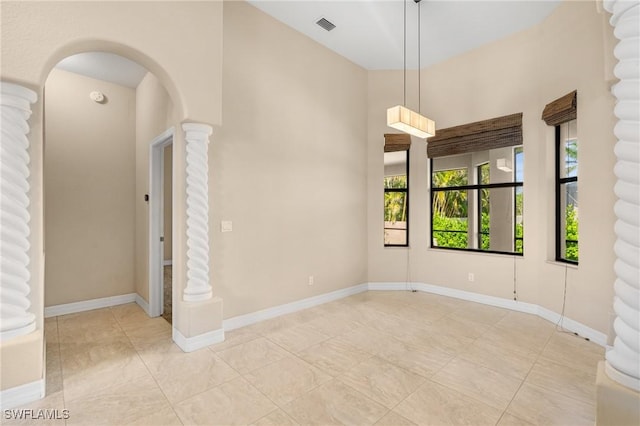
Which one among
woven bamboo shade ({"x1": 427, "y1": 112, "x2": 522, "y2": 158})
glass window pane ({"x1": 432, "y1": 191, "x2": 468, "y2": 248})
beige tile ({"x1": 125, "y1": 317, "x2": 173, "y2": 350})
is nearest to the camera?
beige tile ({"x1": 125, "y1": 317, "x2": 173, "y2": 350})

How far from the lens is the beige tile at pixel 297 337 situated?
10.2 feet

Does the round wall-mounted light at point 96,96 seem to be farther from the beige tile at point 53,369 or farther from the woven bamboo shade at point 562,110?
the woven bamboo shade at point 562,110

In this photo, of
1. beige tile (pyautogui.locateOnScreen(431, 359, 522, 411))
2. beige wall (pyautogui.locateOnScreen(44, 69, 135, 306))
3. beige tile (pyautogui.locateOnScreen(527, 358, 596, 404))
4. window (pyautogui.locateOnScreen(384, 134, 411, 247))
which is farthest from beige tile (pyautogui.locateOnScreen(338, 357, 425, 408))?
beige wall (pyautogui.locateOnScreen(44, 69, 135, 306))

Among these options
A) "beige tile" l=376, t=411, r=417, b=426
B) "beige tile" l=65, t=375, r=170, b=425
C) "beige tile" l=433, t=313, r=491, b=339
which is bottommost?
"beige tile" l=433, t=313, r=491, b=339

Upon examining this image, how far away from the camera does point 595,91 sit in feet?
10.9

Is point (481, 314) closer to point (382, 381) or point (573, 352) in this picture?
point (573, 352)

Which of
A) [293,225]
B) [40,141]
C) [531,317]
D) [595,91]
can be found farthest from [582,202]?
[40,141]

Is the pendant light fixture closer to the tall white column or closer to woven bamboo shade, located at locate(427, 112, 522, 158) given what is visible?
woven bamboo shade, located at locate(427, 112, 522, 158)

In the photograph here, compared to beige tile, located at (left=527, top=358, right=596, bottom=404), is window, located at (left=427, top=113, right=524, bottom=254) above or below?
above

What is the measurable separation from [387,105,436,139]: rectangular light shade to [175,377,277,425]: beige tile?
2866 millimetres

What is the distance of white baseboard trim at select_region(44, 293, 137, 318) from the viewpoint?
4.06m

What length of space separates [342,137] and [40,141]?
12.1 ft

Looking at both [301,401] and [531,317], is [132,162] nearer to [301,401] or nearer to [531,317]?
[301,401]

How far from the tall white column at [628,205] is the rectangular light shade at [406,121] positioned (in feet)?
5.82
